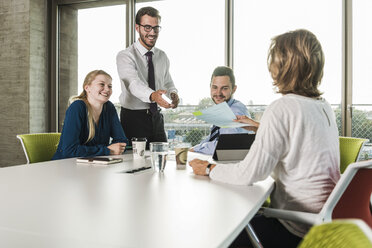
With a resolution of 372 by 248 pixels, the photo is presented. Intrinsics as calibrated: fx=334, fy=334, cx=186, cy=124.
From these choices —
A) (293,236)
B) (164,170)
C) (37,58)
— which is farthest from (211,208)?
(37,58)

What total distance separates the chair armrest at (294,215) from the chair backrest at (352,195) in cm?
3

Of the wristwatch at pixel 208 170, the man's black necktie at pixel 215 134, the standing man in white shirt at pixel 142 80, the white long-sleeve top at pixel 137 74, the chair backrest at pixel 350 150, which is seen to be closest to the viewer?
the wristwatch at pixel 208 170

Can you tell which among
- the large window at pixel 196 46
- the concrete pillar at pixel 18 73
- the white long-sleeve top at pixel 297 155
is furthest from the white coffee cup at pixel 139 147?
the concrete pillar at pixel 18 73

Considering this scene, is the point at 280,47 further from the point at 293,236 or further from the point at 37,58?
the point at 37,58

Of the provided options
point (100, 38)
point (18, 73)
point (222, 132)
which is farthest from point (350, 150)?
point (18, 73)

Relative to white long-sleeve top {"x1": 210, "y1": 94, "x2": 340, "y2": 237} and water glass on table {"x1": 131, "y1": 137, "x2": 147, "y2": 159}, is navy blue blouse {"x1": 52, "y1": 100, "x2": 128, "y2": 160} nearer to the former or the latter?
water glass on table {"x1": 131, "y1": 137, "x2": 147, "y2": 159}

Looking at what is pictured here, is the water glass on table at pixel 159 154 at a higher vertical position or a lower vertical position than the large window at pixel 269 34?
lower

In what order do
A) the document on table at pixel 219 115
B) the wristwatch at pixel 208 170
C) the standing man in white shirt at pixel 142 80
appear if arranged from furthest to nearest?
the standing man in white shirt at pixel 142 80, the document on table at pixel 219 115, the wristwatch at pixel 208 170

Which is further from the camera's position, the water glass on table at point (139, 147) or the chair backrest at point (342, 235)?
the water glass on table at point (139, 147)

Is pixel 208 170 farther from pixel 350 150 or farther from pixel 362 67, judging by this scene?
pixel 362 67

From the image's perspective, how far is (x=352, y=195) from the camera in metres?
1.13

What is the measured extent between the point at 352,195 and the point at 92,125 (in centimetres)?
168

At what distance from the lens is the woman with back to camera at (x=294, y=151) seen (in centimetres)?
124

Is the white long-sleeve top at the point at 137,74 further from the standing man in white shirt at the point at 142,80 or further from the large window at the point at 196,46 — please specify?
the large window at the point at 196,46
